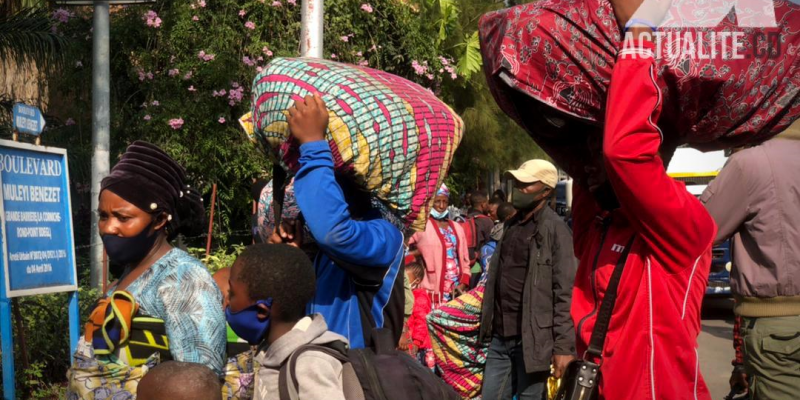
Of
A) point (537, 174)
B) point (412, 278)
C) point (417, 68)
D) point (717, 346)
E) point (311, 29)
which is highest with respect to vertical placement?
point (417, 68)

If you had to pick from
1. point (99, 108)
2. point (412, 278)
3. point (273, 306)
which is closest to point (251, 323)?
point (273, 306)

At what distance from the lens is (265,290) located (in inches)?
114

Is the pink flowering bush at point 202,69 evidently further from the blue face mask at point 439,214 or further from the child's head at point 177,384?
the child's head at point 177,384

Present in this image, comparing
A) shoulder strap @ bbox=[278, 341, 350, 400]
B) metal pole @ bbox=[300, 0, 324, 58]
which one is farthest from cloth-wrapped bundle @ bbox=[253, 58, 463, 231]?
metal pole @ bbox=[300, 0, 324, 58]

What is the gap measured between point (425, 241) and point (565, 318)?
3.81 meters

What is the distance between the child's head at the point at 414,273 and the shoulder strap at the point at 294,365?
17.8ft

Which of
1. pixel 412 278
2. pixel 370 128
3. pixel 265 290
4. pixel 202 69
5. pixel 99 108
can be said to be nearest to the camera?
pixel 265 290

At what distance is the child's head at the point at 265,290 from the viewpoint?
2912mm

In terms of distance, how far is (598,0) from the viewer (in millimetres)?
2607

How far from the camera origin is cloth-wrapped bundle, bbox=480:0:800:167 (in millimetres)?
2551

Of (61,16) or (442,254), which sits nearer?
(442,254)

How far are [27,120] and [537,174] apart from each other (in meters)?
3.60

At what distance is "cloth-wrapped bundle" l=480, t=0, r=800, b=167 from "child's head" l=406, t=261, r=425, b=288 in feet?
18.4

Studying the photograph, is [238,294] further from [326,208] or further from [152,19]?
[152,19]
